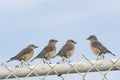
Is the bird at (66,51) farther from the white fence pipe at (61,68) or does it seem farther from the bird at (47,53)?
the white fence pipe at (61,68)

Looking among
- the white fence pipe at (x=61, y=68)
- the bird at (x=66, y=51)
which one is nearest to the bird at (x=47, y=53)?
the bird at (x=66, y=51)

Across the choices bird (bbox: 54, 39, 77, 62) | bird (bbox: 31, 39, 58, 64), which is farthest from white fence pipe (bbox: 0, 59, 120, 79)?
bird (bbox: 31, 39, 58, 64)

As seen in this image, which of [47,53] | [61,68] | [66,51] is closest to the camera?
[61,68]

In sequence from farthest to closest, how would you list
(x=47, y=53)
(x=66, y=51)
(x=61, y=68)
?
1. (x=47, y=53)
2. (x=66, y=51)
3. (x=61, y=68)

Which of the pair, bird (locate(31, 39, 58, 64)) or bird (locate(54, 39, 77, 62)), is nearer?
bird (locate(54, 39, 77, 62))

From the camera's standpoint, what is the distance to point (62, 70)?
10.2 feet

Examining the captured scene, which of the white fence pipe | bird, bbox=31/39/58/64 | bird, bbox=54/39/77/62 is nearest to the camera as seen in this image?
the white fence pipe

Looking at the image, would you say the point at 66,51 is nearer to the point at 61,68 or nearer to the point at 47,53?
the point at 47,53

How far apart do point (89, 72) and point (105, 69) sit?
14 cm

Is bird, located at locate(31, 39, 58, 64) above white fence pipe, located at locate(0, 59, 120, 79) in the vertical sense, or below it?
above

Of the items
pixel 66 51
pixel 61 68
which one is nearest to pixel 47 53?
pixel 66 51

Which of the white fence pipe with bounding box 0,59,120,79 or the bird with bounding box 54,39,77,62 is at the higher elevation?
the bird with bounding box 54,39,77,62

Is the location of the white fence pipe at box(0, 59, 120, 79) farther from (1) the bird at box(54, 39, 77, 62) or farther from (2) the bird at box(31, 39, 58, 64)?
(2) the bird at box(31, 39, 58, 64)

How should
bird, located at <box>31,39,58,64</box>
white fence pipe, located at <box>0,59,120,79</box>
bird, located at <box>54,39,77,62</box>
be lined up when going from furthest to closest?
1. bird, located at <box>31,39,58,64</box>
2. bird, located at <box>54,39,77,62</box>
3. white fence pipe, located at <box>0,59,120,79</box>
